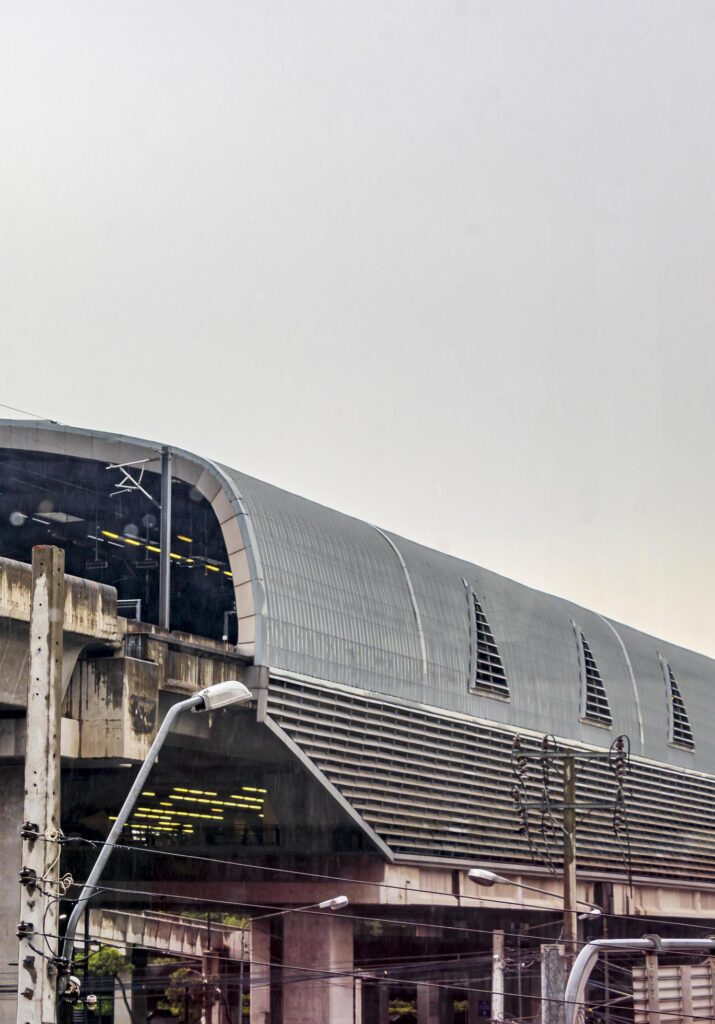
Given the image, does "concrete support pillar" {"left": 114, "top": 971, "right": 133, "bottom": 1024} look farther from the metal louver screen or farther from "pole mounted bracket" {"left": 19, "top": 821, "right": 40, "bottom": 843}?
"pole mounted bracket" {"left": 19, "top": 821, "right": 40, "bottom": 843}

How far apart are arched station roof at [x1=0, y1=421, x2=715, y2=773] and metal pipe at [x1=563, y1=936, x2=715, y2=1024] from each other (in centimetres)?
1039

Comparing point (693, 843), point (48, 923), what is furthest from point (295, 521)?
point (693, 843)

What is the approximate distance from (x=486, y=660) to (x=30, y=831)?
2625cm

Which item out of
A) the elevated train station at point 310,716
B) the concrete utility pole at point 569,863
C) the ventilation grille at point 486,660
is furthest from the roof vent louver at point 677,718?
the concrete utility pole at point 569,863

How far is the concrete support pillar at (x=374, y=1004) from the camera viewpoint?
57.9 m

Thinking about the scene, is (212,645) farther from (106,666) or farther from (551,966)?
(551,966)

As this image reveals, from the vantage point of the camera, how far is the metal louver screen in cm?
3269

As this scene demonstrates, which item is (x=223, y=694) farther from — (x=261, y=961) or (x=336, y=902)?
(x=261, y=961)

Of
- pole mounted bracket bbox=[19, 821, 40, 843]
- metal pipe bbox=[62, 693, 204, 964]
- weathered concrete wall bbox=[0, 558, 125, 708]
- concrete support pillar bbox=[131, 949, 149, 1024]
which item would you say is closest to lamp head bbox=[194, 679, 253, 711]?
metal pipe bbox=[62, 693, 204, 964]

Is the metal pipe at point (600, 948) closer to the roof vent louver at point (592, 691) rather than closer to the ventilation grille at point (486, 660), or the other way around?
the ventilation grille at point (486, 660)

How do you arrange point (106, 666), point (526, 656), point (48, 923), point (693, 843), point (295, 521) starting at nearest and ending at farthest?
point (48, 923) < point (106, 666) < point (295, 521) < point (526, 656) < point (693, 843)

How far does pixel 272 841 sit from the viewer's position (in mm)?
39812

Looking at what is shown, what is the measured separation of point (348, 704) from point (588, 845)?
14.0 metres

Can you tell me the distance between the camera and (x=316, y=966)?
119 ft
